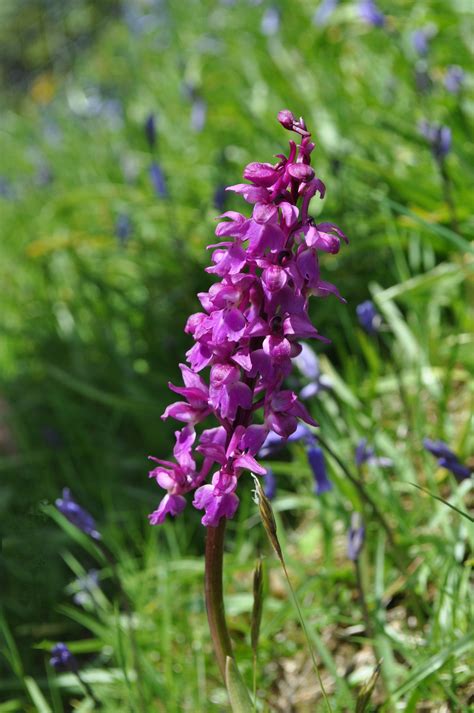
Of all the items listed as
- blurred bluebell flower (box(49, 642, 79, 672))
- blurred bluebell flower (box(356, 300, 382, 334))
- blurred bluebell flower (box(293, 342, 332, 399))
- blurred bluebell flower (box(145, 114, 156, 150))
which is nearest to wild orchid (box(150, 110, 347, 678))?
blurred bluebell flower (box(49, 642, 79, 672))

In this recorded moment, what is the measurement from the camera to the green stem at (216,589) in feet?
3.93

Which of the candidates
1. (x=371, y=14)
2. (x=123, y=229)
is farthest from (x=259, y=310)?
(x=371, y=14)

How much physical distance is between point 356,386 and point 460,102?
1262 mm

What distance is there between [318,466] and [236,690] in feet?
2.05

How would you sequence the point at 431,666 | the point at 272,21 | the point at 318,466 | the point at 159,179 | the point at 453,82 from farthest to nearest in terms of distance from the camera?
the point at 272,21
the point at 159,179
the point at 453,82
the point at 318,466
the point at 431,666

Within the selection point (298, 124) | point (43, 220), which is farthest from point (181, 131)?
point (298, 124)

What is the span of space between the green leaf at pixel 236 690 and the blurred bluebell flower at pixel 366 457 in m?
0.69

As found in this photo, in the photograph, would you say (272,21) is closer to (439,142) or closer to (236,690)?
(439,142)

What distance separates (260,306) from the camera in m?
1.08

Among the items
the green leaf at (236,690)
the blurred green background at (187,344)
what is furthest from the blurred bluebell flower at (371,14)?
the green leaf at (236,690)

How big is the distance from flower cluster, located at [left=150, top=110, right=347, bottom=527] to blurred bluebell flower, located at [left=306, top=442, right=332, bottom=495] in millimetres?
595

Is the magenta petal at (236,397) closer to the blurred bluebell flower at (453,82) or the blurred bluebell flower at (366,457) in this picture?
the blurred bluebell flower at (366,457)

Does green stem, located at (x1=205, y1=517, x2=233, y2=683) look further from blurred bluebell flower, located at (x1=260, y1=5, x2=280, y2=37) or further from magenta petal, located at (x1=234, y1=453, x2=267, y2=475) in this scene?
blurred bluebell flower, located at (x1=260, y1=5, x2=280, y2=37)

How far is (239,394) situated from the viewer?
110cm
